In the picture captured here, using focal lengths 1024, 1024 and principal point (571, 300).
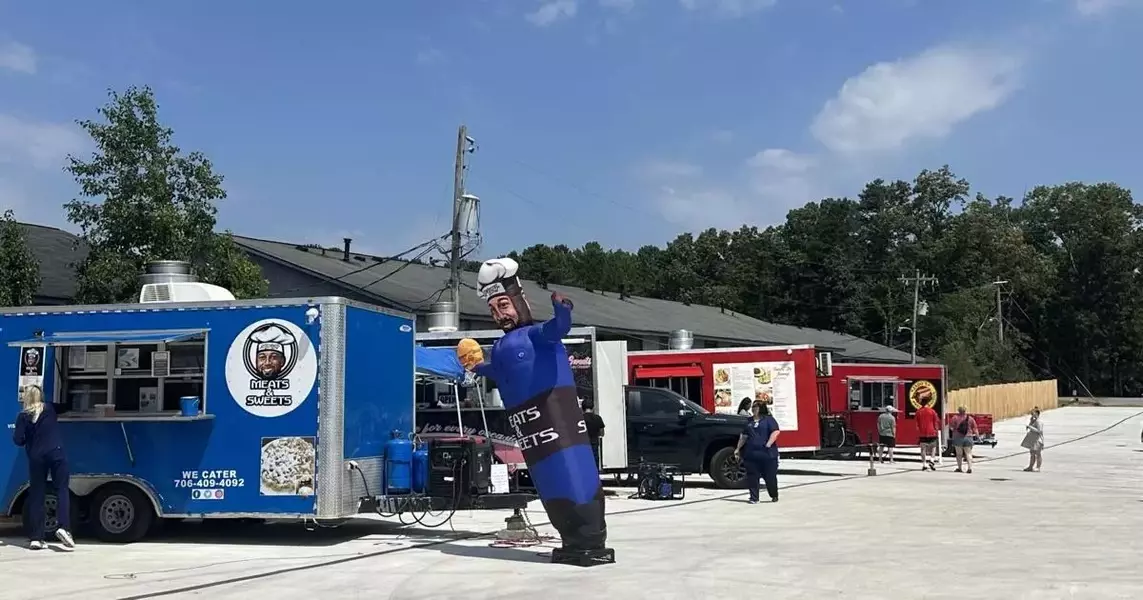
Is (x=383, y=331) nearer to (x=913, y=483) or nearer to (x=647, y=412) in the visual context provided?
(x=647, y=412)

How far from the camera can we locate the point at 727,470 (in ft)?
58.9

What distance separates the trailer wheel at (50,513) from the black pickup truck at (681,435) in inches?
367

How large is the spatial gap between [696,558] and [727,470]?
805 centimetres

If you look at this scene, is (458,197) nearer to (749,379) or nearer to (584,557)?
(749,379)

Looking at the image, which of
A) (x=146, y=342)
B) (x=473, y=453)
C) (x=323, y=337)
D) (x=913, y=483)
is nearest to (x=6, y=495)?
(x=146, y=342)

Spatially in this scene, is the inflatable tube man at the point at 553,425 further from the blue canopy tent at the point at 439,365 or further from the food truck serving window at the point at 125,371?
the blue canopy tent at the point at 439,365

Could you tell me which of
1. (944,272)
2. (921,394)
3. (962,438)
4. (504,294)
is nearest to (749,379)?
(962,438)

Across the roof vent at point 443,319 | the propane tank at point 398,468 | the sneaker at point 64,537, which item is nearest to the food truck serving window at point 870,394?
the roof vent at point 443,319

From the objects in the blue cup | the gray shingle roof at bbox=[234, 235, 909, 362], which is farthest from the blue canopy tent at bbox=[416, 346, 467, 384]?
the gray shingle roof at bbox=[234, 235, 909, 362]

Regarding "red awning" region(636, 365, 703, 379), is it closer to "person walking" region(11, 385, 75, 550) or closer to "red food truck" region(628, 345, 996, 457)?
"red food truck" region(628, 345, 996, 457)

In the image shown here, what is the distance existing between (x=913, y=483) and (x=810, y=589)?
1192cm

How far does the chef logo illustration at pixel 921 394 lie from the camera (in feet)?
84.0

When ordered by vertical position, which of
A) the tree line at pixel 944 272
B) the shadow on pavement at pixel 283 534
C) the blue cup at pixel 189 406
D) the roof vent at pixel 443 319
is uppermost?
the tree line at pixel 944 272

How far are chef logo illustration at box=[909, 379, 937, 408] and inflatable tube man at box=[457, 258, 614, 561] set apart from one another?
17.8m
